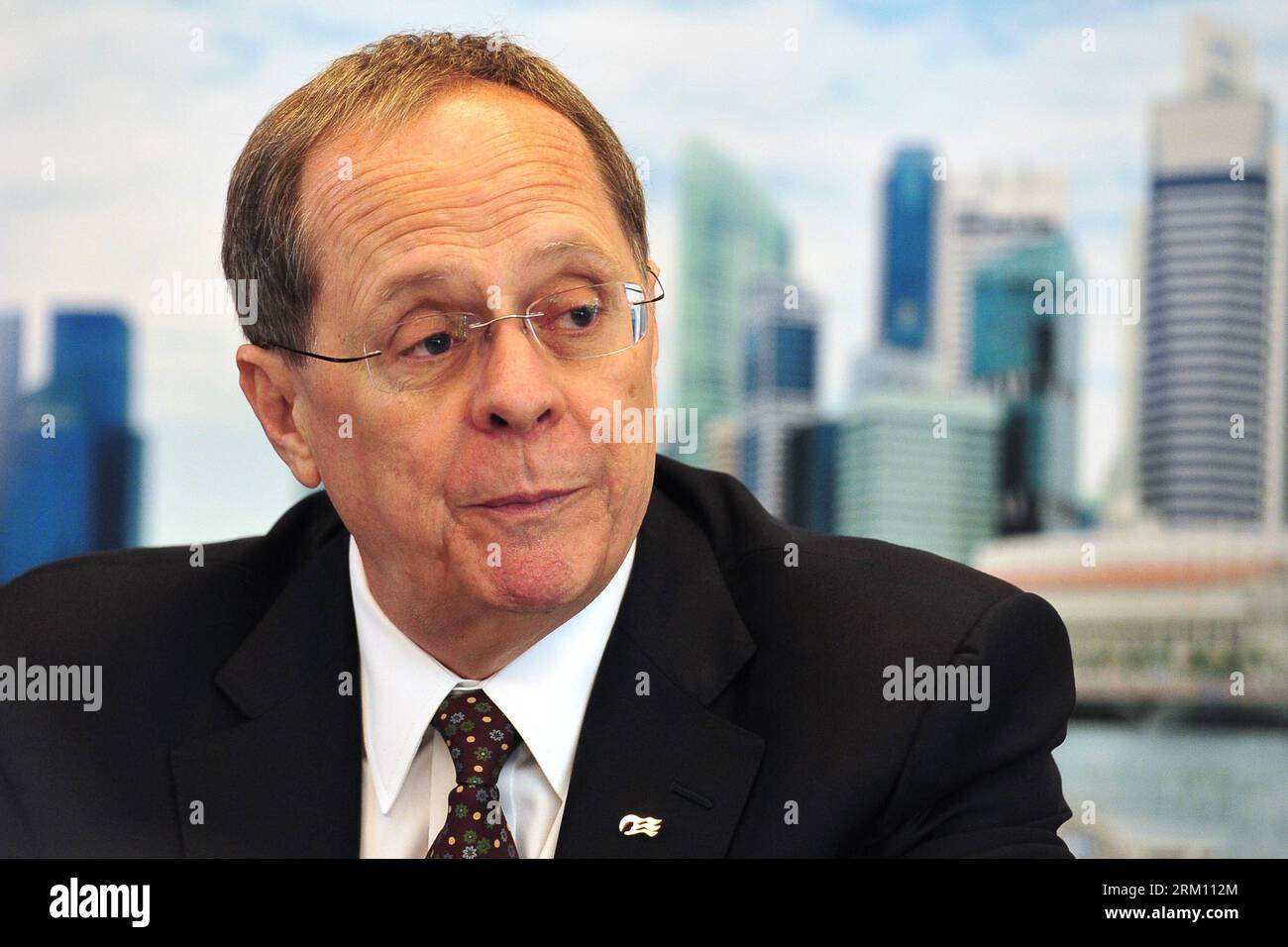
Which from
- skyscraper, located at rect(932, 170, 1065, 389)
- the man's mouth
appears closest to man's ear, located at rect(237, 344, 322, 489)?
the man's mouth

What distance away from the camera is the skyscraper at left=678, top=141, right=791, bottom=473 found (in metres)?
8.26

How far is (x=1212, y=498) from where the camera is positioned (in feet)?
27.6

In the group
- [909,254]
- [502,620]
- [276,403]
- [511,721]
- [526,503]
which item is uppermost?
[909,254]

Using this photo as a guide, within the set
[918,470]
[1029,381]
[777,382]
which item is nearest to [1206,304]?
[1029,381]

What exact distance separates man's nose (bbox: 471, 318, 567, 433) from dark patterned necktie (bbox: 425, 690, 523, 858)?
1.22 ft

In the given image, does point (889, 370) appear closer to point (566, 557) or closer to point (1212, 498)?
point (1212, 498)

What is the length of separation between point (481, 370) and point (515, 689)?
1.32 ft

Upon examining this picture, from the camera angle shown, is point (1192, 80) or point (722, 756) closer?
point (722, 756)

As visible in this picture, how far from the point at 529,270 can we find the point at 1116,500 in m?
8.60

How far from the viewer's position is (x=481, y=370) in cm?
145

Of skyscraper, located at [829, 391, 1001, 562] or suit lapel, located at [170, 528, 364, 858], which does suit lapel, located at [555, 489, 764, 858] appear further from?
skyscraper, located at [829, 391, 1001, 562]
